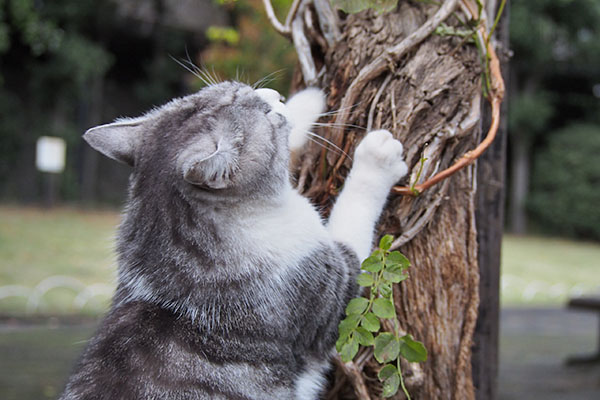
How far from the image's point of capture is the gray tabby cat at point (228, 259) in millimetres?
1301

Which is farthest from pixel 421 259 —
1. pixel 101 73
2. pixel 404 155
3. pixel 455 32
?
pixel 101 73

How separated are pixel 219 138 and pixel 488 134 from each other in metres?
0.64

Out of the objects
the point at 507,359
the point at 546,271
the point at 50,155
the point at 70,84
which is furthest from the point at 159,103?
the point at 507,359

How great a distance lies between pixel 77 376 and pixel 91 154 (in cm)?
1288

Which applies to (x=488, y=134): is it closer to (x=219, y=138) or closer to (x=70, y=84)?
(x=219, y=138)

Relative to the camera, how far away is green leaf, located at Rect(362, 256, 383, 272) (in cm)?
122

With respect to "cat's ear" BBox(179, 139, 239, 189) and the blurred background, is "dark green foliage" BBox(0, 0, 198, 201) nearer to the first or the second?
the blurred background

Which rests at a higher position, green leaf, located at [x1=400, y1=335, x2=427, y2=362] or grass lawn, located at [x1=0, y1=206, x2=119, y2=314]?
green leaf, located at [x1=400, y1=335, x2=427, y2=362]

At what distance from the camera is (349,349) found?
47.5 inches

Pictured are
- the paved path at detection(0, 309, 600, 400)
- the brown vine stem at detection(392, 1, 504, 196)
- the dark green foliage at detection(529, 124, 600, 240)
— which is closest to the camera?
the brown vine stem at detection(392, 1, 504, 196)

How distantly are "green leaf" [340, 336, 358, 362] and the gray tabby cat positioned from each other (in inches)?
5.2

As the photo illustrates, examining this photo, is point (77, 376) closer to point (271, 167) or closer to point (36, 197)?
point (271, 167)

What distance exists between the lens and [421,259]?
1.35 m

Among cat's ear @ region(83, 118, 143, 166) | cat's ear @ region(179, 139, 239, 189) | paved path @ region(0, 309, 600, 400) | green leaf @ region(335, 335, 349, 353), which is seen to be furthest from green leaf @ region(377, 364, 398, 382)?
paved path @ region(0, 309, 600, 400)
